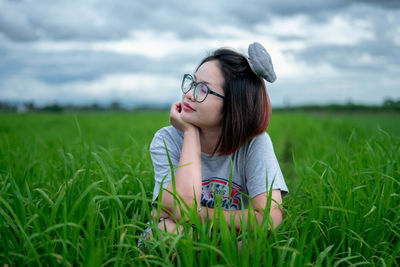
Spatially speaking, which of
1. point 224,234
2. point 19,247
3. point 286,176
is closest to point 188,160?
point 224,234

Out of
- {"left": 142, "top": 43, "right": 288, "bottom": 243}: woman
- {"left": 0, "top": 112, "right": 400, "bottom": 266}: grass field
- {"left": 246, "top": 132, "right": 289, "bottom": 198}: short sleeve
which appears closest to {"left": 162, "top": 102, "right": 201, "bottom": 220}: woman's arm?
{"left": 142, "top": 43, "right": 288, "bottom": 243}: woman

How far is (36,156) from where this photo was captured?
332cm

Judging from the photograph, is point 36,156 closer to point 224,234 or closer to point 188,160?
point 188,160

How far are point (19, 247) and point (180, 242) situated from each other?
711mm

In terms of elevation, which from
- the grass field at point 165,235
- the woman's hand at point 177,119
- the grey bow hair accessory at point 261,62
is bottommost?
the grass field at point 165,235

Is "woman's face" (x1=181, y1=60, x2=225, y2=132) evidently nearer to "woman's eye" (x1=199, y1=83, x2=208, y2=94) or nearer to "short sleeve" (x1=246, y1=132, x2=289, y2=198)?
"woman's eye" (x1=199, y1=83, x2=208, y2=94)

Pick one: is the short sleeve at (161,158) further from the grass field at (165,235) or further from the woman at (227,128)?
the grass field at (165,235)

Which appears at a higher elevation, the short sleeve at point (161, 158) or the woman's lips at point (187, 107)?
the woman's lips at point (187, 107)

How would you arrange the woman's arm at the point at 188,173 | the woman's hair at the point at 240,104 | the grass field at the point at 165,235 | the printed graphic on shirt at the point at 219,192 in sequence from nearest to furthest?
the grass field at the point at 165,235
the woman's arm at the point at 188,173
the woman's hair at the point at 240,104
the printed graphic on shirt at the point at 219,192

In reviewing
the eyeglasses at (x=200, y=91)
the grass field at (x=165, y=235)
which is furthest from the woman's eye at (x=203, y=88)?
the grass field at (x=165, y=235)

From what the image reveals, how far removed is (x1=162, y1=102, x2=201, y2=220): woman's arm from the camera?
1.56 metres

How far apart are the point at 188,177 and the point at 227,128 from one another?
341mm

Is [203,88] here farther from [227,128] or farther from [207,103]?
[227,128]

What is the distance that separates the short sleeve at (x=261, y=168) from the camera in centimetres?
164
